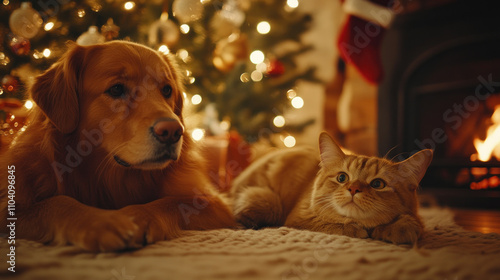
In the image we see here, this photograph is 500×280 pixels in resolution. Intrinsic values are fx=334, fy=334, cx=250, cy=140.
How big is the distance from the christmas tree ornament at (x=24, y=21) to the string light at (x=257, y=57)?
1730mm

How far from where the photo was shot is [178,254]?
37.7 inches

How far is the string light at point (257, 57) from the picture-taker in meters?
3.03

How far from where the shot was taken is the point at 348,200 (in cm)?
125

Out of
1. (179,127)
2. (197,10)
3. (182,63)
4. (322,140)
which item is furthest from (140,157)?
(182,63)

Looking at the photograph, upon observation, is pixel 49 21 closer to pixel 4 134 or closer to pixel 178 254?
pixel 4 134

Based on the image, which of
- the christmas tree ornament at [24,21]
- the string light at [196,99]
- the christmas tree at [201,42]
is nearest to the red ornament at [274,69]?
the christmas tree at [201,42]

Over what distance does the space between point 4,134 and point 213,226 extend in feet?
3.68

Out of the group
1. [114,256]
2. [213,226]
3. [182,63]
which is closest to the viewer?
[114,256]

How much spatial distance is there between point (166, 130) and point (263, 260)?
0.55m

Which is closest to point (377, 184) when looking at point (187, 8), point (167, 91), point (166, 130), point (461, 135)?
point (166, 130)

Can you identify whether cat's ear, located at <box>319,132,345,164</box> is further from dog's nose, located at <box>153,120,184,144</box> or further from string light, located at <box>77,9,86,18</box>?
string light, located at <box>77,9,86,18</box>

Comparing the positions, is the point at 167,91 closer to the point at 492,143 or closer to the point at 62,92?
the point at 62,92

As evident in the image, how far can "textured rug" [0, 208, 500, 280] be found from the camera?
792 millimetres

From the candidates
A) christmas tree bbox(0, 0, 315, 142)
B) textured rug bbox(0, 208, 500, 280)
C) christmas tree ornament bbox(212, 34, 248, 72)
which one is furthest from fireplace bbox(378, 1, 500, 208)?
textured rug bbox(0, 208, 500, 280)
